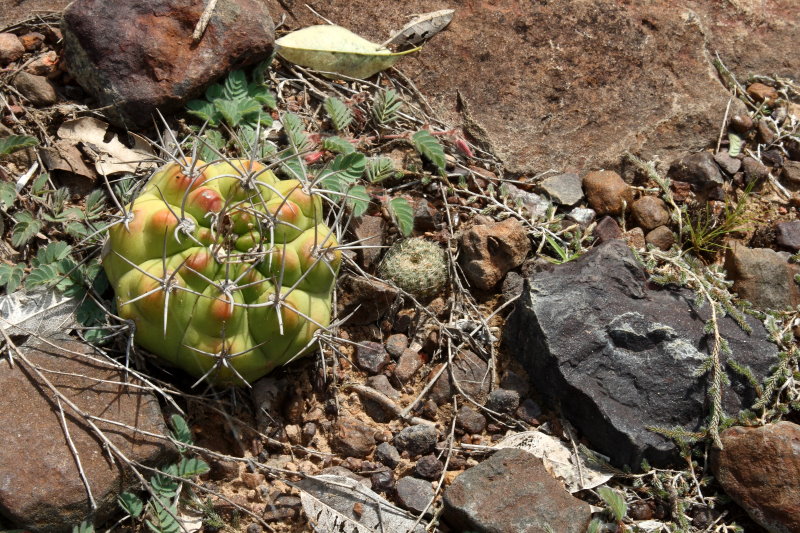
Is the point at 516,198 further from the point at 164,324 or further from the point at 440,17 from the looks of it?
the point at 164,324

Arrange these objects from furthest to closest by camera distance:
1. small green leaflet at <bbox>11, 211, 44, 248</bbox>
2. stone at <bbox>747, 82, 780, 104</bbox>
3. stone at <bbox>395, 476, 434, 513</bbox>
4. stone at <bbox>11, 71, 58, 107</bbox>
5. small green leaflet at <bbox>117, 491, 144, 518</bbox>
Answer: stone at <bbox>747, 82, 780, 104</bbox> → stone at <bbox>11, 71, 58, 107</bbox> → small green leaflet at <bbox>11, 211, 44, 248</bbox> → stone at <bbox>395, 476, 434, 513</bbox> → small green leaflet at <bbox>117, 491, 144, 518</bbox>

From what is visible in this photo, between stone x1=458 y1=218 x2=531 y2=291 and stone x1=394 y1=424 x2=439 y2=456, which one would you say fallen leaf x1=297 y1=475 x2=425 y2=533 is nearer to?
stone x1=394 y1=424 x2=439 y2=456

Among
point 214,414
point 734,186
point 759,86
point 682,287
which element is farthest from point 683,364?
point 759,86

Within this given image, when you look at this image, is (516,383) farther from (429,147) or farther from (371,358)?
(429,147)

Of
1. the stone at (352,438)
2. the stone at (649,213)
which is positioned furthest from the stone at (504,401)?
the stone at (649,213)

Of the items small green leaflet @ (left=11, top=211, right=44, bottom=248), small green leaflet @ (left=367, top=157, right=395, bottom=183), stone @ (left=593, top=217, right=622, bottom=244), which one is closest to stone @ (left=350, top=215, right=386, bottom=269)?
small green leaflet @ (left=367, top=157, right=395, bottom=183)

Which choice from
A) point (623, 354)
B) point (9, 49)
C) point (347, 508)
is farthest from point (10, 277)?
point (623, 354)
